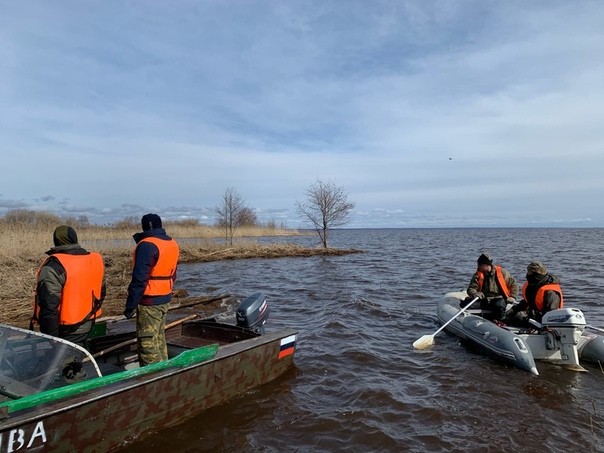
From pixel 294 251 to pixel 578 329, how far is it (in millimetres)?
22161

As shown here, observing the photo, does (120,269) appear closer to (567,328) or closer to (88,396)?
(88,396)

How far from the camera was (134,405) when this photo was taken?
151 inches

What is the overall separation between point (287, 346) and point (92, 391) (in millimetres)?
2903

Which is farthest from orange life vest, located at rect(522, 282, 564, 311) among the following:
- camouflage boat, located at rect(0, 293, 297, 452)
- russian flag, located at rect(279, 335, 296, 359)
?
camouflage boat, located at rect(0, 293, 297, 452)

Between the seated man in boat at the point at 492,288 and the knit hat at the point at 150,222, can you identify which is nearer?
the knit hat at the point at 150,222

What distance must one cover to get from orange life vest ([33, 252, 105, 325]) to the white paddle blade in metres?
5.72

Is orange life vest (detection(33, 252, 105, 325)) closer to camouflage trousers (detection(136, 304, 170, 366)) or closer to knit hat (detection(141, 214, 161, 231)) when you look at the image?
camouflage trousers (detection(136, 304, 170, 366))

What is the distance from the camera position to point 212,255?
81.1ft

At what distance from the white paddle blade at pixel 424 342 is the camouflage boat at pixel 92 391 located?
12.3 ft

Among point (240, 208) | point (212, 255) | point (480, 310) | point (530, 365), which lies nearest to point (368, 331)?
point (480, 310)

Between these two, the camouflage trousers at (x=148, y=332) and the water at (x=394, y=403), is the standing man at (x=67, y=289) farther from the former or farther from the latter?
the water at (x=394, y=403)

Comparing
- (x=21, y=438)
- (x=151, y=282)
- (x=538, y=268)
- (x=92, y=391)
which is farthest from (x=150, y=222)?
(x=538, y=268)

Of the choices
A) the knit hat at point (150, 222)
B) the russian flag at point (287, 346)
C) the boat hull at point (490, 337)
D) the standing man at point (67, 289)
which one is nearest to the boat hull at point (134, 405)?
the russian flag at point (287, 346)

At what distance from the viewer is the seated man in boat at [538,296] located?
688cm
